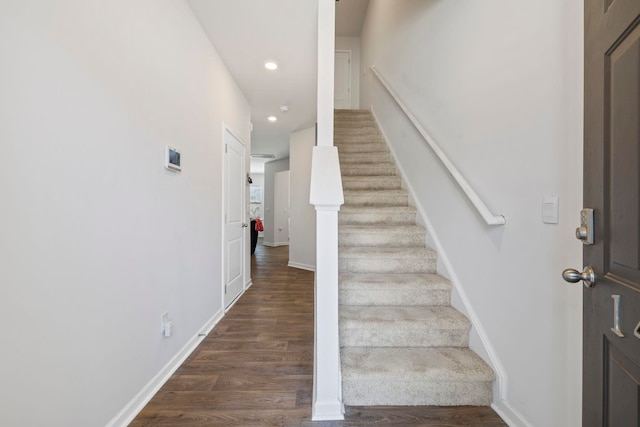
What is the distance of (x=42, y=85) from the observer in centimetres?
100

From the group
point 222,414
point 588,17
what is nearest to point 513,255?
point 588,17

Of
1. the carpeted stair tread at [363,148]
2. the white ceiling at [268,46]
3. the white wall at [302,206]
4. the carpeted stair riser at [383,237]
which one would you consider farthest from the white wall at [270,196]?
the carpeted stair riser at [383,237]

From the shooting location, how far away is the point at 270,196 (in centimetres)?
829

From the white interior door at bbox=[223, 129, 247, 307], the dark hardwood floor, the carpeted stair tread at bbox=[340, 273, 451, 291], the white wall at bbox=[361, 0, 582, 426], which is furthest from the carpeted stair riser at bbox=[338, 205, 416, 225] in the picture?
the white interior door at bbox=[223, 129, 247, 307]

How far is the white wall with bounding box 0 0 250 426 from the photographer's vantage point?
3.03 ft

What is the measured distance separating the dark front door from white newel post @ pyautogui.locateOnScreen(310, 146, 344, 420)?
954 mm

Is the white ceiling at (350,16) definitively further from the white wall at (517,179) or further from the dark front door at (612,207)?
the dark front door at (612,207)

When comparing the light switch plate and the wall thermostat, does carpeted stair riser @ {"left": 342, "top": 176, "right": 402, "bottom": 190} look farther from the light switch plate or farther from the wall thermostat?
the light switch plate

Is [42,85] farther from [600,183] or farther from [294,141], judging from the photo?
[294,141]

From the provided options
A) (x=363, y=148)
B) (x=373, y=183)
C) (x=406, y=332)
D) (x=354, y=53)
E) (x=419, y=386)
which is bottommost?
(x=419, y=386)

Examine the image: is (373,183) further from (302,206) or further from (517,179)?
(302,206)

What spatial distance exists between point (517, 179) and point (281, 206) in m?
6.84

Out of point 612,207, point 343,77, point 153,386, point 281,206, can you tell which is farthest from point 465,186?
point 281,206

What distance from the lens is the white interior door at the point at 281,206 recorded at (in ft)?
25.5
